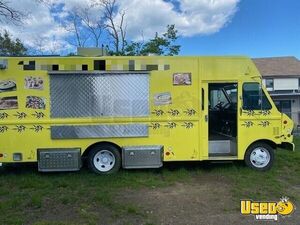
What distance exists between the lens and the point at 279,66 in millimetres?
41906

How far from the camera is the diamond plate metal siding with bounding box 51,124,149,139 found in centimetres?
909

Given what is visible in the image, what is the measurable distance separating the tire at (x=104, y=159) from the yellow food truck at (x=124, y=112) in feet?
0.08

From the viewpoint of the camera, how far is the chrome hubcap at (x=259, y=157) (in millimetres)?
9664

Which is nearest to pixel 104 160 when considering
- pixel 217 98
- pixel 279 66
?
pixel 217 98

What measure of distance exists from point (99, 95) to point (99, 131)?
86 centimetres

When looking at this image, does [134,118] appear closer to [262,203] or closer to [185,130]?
[185,130]

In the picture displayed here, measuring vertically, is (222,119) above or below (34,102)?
below

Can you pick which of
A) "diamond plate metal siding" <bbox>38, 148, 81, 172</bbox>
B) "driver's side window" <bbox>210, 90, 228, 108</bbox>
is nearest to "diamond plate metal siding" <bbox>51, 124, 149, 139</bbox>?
"diamond plate metal siding" <bbox>38, 148, 81, 172</bbox>

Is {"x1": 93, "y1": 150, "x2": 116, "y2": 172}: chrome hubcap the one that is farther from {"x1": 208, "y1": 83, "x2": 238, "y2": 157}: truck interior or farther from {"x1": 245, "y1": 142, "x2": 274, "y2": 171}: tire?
{"x1": 245, "y1": 142, "x2": 274, "y2": 171}: tire

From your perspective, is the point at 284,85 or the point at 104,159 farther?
the point at 284,85

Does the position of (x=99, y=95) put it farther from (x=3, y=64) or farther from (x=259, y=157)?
(x=259, y=157)

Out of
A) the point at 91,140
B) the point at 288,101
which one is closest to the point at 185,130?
the point at 91,140

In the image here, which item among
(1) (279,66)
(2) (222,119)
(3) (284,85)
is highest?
(1) (279,66)

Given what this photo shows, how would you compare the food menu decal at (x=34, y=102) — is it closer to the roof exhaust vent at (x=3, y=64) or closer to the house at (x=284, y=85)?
the roof exhaust vent at (x=3, y=64)
